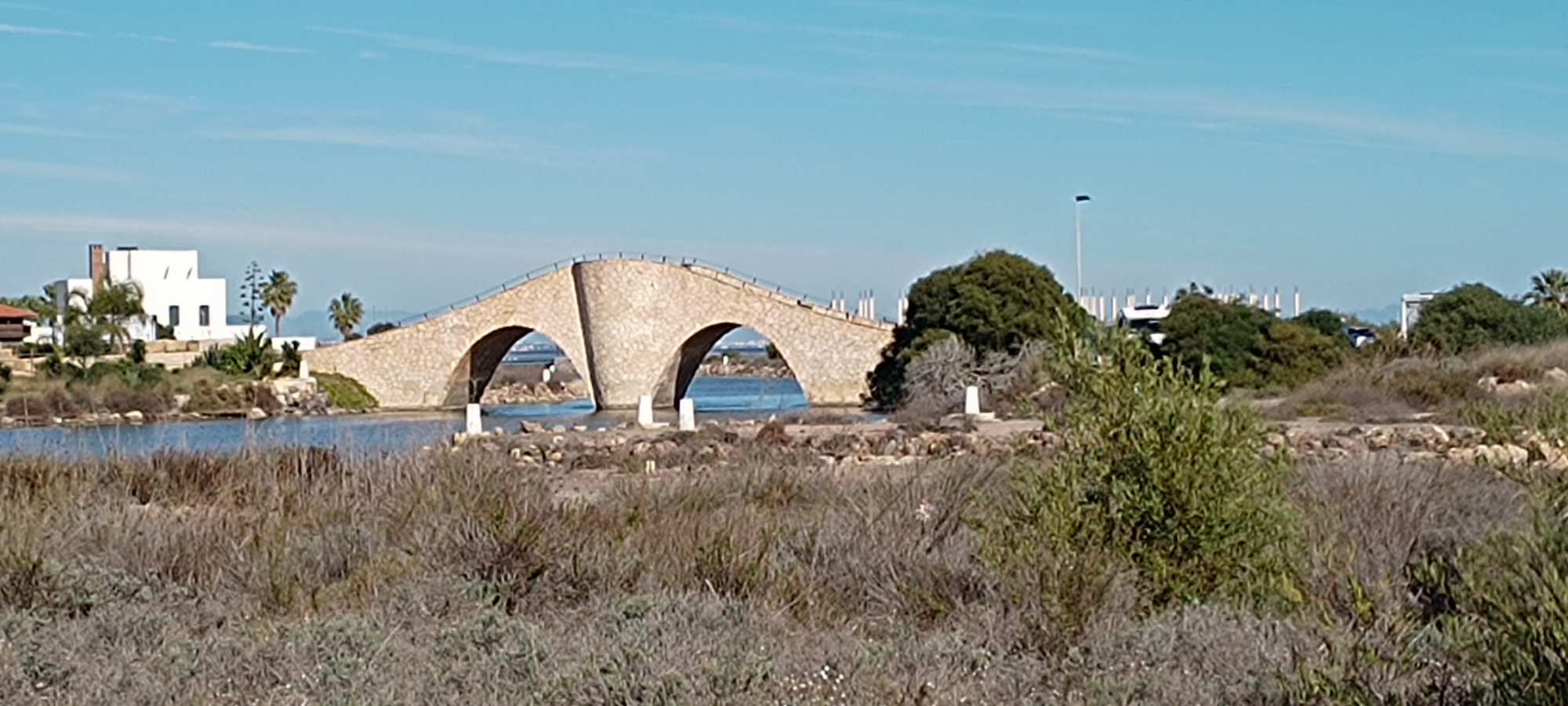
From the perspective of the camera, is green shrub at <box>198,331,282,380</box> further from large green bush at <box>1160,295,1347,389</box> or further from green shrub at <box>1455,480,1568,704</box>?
green shrub at <box>1455,480,1568,704</box>

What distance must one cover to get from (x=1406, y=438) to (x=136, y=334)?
63518mm

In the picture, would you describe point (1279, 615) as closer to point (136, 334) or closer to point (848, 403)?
point (848, 403)

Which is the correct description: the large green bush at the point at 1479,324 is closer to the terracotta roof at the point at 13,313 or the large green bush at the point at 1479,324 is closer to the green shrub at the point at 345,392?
the green shrub at the point at 345,392

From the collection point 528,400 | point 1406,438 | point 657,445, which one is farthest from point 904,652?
point 528,400

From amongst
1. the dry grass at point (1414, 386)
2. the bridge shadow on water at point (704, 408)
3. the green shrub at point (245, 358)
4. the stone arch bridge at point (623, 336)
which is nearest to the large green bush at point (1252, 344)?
the dry grass at point (1414, 386)

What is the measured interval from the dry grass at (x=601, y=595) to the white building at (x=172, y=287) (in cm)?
7399

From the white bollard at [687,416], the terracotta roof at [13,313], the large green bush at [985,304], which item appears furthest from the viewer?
the terracotta roof at [13,313]

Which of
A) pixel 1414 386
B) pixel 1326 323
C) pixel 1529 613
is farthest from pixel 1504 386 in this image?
pixel 1529 613

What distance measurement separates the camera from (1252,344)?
38.5 metres

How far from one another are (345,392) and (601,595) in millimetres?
58120

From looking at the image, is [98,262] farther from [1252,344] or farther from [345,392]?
[1252,344]

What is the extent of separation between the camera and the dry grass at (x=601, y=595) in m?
5.77

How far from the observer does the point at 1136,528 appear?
7.58 metres

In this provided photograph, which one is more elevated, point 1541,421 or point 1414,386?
point 1541,421
